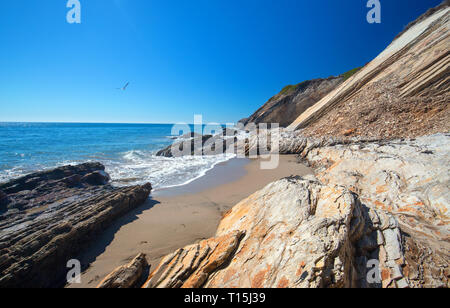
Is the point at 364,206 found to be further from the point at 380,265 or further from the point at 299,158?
the point at 299,158

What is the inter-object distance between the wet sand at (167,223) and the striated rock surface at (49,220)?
0.43 m

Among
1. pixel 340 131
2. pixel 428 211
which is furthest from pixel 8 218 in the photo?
pixel 340 131

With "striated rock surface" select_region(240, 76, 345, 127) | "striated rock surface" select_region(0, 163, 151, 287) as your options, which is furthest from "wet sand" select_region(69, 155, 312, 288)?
"striated rock surface" select_region(240, 76, 345, 127)

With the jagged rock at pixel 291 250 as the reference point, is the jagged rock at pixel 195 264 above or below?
below

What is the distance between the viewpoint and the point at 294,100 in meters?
33.2

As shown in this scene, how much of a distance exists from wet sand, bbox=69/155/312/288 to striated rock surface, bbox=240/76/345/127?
87.2 ft

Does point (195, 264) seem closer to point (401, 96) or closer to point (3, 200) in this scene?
point (3, 200)

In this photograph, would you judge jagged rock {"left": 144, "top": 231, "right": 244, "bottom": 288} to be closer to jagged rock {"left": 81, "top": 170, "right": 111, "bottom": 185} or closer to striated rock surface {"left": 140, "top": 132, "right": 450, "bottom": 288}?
striated rock surface {"left": 140, "top": 132, "right": 450, "bottom": 288}

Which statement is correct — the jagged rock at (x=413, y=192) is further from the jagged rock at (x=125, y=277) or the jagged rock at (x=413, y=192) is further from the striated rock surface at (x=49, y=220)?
the striated rock surface at (x=49, y=220)

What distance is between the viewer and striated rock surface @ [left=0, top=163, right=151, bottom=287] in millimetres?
3723

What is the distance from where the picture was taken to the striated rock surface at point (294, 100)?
31.1 meters

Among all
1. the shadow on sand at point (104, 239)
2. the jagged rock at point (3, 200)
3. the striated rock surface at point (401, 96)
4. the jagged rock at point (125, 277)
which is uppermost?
the striated rock surface at point (401, 96)

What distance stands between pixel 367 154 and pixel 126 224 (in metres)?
9.41

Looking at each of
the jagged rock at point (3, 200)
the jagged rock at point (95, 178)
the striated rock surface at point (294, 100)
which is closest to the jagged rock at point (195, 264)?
the jagged rock at point (3, 200)
